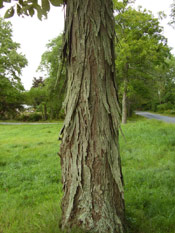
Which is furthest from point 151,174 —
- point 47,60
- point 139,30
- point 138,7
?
point 47,60

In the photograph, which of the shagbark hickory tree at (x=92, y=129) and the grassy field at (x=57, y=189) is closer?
the shagbark hickory tree at (x=92, y=129)

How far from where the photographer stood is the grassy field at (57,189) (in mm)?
2409

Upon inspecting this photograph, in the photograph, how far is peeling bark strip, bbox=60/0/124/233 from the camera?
6.88 ft

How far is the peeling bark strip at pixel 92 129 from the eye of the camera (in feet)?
6.88

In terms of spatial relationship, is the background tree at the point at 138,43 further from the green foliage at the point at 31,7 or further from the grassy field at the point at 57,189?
the green foliage at the point at 31,7

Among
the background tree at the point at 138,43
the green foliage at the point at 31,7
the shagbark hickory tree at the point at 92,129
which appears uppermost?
the background tree at the point at 138,43

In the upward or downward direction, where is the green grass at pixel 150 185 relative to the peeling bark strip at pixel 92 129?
downward

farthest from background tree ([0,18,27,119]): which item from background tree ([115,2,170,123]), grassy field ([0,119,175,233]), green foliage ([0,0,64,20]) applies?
green foliage ([0,0,64,20])

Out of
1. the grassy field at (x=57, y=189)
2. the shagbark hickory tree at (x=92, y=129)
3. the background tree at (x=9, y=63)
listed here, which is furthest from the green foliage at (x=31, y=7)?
the background tree at (x=9, y=63)

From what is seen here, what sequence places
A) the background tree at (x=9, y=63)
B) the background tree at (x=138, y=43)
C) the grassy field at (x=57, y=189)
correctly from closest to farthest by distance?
the grassy field at (x=57, y=189), the background tree at (x=138, y=43), the background tree at (x=9, y=63)

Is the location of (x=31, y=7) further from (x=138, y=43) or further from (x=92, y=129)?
(x=138, y=43)

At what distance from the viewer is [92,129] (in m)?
2.12

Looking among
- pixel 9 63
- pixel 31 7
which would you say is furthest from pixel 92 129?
pixel 9 63

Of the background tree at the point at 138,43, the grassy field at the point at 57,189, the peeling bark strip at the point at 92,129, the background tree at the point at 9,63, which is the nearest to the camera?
the peeling bark strip at the point at 92,129
